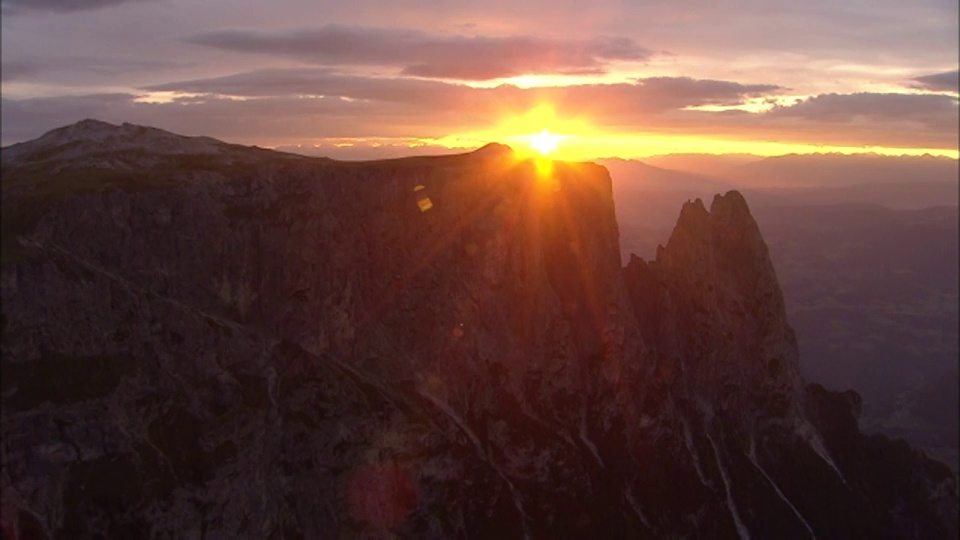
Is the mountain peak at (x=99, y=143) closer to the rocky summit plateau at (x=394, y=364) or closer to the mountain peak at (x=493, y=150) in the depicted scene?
the rocky summit plateau at (x=394, y=364)

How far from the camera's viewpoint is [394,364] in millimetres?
125625

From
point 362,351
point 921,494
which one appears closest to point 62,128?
point 362,351

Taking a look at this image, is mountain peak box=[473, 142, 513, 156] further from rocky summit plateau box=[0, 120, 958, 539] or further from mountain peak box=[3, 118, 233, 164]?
mountain peak box=[3, 118, 233, 164]

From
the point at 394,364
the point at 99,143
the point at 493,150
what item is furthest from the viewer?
the point at 493,150

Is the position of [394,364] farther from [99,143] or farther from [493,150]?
[99,143]

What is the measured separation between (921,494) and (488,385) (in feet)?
322

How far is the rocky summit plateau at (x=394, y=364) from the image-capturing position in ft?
326

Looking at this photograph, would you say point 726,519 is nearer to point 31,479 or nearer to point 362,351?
point 362,351

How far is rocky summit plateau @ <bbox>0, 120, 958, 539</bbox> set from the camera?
99438 mm

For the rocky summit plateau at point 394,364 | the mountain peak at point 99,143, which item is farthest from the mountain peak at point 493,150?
the mountain peak at point 99,143

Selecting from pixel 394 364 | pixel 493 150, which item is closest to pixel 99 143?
pixel 394 364

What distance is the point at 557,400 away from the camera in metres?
140

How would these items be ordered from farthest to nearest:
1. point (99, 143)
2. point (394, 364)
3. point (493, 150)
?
point (493, 150), point (99, 143), point (394, 364)

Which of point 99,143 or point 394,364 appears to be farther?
point 99,143
